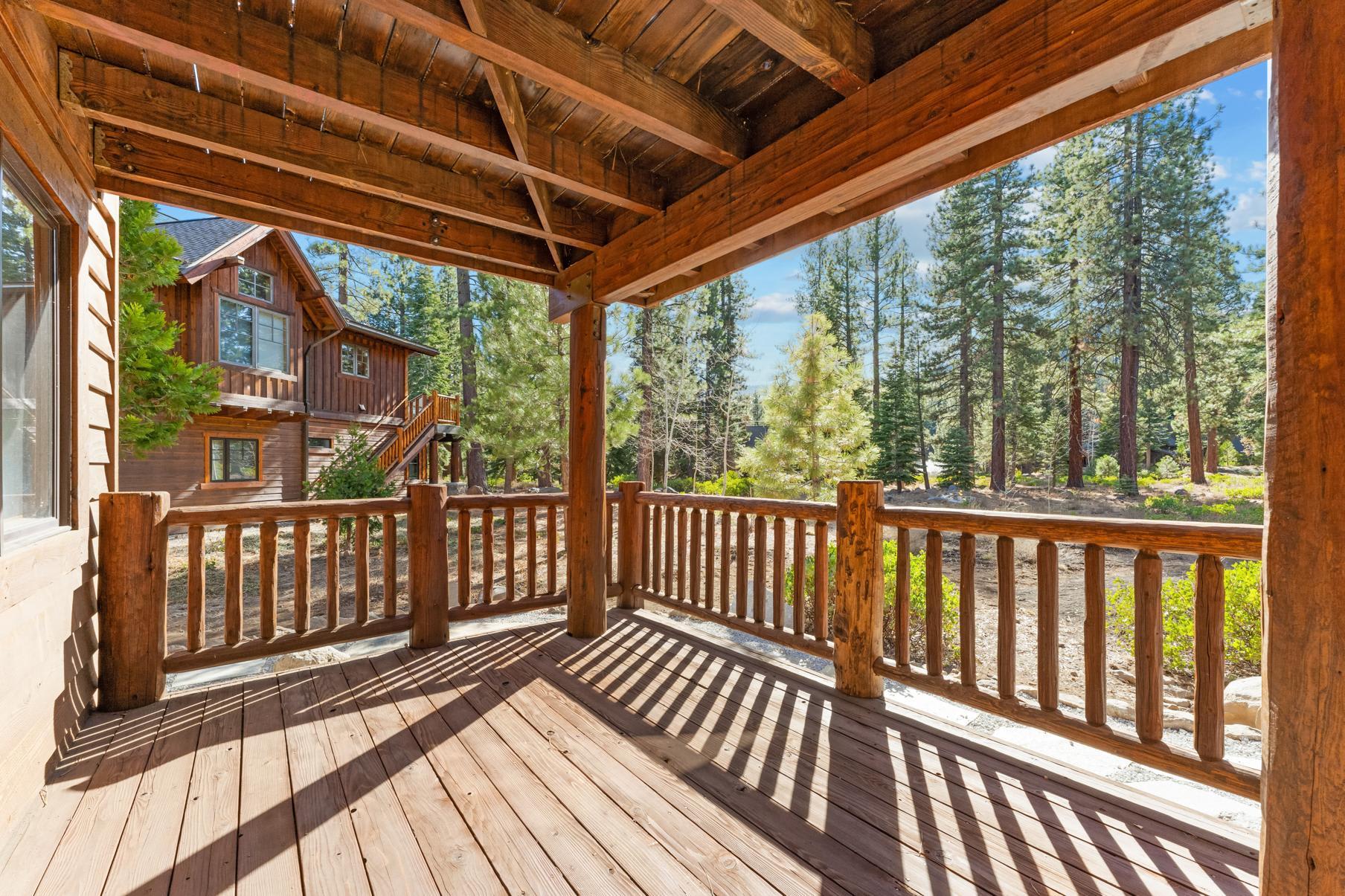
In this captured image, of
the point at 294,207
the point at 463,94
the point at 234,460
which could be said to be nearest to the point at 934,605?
the point at 463,94

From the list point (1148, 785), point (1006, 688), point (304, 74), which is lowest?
point (1148, 785)

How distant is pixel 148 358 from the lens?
6.02m

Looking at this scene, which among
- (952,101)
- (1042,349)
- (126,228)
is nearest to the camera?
(952,101)

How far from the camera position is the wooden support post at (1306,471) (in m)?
0.81

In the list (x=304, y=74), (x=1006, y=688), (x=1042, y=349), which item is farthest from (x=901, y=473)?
(x=304, y=74)

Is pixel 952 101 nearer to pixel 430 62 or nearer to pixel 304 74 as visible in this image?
pixel 430 62

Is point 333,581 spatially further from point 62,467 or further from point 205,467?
point 205,467

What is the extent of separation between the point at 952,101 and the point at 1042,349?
18.5 meters

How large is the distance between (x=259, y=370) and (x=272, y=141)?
392 inches

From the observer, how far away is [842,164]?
6.84 ft

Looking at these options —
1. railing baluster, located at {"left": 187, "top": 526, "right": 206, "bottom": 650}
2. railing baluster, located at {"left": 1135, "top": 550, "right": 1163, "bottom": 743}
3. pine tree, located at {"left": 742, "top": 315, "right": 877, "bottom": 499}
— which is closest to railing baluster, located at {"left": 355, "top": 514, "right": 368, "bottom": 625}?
railing baluster, located at {"left": 187, "top": 526, "right": 206, "bottom": 650}

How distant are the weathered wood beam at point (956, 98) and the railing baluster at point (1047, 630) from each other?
150 cm

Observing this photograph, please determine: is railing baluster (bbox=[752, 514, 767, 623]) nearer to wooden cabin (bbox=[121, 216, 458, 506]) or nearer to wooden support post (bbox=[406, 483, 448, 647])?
wooden support post (bbox=[406, 483, 448, 647])

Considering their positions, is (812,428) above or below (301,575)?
above
